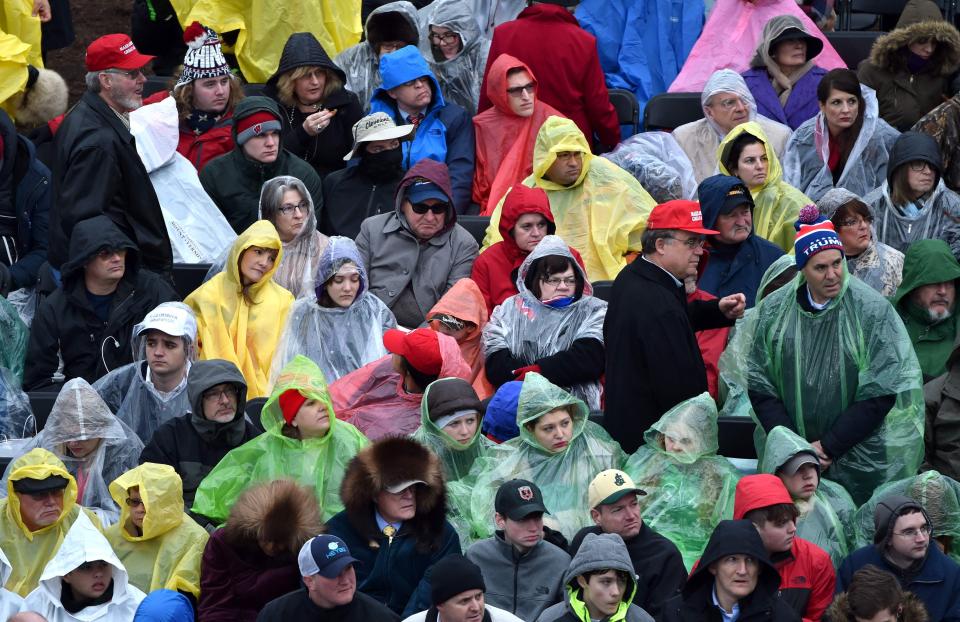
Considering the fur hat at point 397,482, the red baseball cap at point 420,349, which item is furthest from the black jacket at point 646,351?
the fur hat at point 397,482

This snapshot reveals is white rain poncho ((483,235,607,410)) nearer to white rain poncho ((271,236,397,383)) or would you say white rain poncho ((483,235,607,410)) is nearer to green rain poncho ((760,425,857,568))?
white rain poncho ((271,236,397,383))

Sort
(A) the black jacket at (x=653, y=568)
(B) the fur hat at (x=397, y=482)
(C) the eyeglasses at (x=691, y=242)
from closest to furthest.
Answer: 1. (A) the black jacket at (x=653, y=568)
2. (B) the fur hat at (x=397, y=482)
3. (C) the eyeglasses at (x=691, y=242)

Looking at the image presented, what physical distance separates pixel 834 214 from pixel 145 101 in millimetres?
4154

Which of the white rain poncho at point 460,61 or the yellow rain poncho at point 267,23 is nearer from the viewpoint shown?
the white rain poncho at point 460,61

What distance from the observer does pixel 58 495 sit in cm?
802

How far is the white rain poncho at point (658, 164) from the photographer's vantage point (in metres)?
10.4

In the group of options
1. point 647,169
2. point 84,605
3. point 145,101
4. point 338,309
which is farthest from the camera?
point 145,101

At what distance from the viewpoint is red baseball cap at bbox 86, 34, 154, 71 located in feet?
31.6

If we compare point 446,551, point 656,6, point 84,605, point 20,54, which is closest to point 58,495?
point 84,605

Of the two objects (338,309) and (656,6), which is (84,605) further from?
(656,6)

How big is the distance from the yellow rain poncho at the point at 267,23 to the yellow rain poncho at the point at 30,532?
15.0ft

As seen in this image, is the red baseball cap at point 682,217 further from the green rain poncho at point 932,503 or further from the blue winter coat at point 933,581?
the blue winter coat at point 933,581

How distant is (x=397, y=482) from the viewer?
24.7ft

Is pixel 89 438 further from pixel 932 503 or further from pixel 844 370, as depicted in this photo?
pixel 932 503
